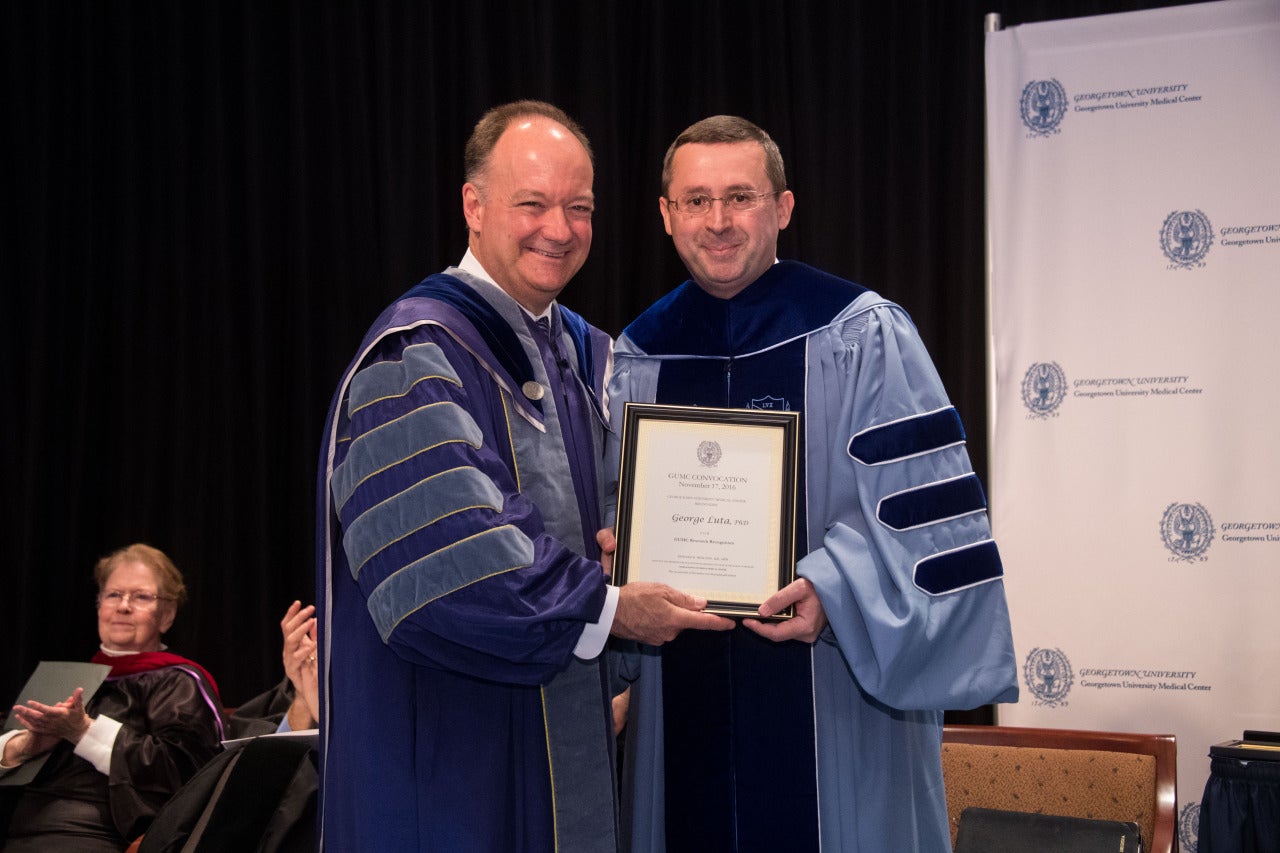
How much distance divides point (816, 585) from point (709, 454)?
0.33 meters

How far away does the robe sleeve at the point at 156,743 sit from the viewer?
13.5ft

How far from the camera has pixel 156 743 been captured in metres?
4.25

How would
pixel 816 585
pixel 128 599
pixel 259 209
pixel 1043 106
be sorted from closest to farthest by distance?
pixel 816 585 → pixel 1043 106 → pixel 128 599 → pixel 259 209

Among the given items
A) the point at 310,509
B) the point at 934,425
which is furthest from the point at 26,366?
the point at 934,425

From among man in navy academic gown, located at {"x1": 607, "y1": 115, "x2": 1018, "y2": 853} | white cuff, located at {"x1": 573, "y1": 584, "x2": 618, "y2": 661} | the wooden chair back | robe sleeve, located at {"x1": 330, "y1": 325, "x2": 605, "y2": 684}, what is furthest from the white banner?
robe sleeve, located at {"x1": 330, "y1": 325, "x2": 605, "y2": 684}

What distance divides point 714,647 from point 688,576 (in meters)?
0.39

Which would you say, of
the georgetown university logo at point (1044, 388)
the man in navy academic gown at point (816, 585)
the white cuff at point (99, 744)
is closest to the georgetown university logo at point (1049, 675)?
the georgetown university logo at point (1044, 388)

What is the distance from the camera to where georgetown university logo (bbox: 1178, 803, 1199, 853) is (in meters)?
4.23

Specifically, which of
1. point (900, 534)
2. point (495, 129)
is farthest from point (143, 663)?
point (900, 534)

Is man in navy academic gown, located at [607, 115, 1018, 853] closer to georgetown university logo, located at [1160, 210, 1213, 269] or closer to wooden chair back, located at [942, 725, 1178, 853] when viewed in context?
wooden chair back, located at [942, 725, 1178, 853]

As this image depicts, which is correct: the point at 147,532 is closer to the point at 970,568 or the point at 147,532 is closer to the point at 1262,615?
the point at 970,568

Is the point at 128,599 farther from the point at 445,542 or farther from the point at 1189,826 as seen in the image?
the point at 1189,826

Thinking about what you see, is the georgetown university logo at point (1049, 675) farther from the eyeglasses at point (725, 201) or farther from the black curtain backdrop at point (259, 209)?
the eyeglasses at point (725, 201)

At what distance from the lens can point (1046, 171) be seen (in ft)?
14.7
